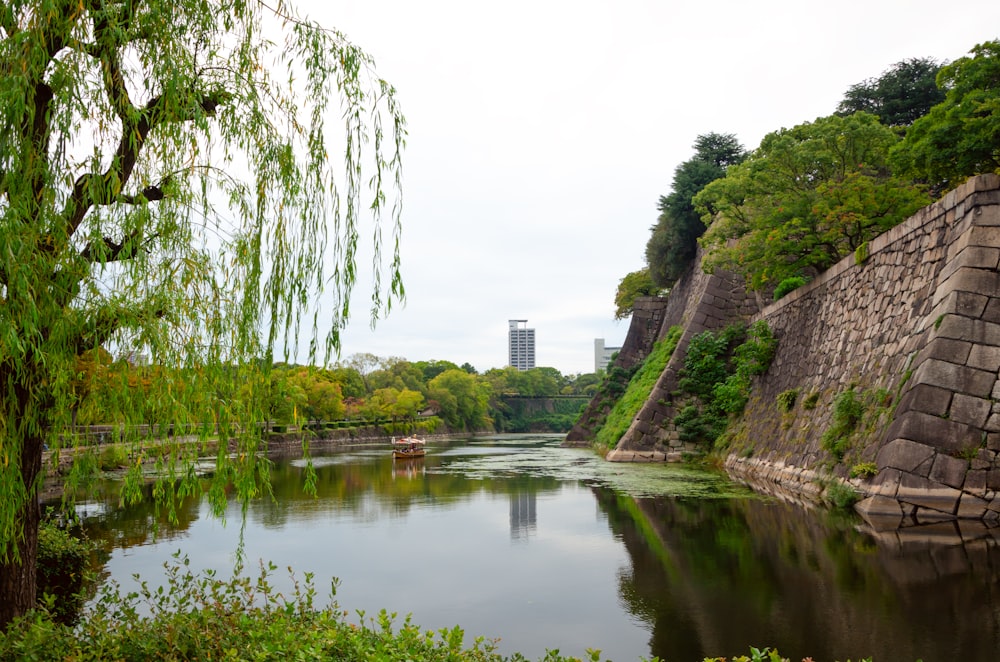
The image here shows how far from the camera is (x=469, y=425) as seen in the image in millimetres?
88812

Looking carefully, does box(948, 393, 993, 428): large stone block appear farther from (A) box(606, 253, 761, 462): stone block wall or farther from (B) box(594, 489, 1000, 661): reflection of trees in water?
(A) box(606, 253, 761, 462): stone block wall

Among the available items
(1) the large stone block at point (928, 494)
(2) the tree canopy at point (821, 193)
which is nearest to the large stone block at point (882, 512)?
(1) the large stone block at point (928, 494)

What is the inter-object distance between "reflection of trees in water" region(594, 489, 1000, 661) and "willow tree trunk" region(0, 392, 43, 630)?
4.97 m

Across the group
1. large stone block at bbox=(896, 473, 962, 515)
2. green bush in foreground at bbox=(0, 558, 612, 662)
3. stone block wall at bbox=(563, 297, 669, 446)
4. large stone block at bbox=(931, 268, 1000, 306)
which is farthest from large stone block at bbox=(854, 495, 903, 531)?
stone block wall at bbox=(563, 297, 669, 446)

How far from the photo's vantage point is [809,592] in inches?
301

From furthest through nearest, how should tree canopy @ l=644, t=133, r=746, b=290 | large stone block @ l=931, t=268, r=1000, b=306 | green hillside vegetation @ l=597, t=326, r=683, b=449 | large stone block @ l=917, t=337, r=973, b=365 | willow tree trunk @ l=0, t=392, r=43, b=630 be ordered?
tree canopy @ l=644, t=133, r=746, b=290 → green hillside vegetation @ l=597, t=326, r=683, b=449 → large stone block @ l=931, t=268, r=1000, b=306 → large stone block @ l=917, t=337, r=973, b=365 → willow tree trunk @ l=0, t=392, r=43, b=630

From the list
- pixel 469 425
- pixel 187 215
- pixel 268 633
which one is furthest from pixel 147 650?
pixel 469 425

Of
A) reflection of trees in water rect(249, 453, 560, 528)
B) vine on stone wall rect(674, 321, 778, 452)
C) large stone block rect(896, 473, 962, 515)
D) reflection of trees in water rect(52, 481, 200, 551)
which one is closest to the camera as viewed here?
large stone block rect(896, 473, 962, 515)

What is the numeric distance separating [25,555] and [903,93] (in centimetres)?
3528

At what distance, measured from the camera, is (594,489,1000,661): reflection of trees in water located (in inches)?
237

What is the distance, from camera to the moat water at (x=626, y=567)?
20.9ft

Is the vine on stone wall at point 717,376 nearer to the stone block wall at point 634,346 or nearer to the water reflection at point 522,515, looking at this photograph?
the water reflection at point 522,515

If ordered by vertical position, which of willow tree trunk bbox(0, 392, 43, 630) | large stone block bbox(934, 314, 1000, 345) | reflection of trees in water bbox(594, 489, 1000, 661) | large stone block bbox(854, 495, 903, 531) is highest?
large stone block bbox(934, 314, 1000, 345)

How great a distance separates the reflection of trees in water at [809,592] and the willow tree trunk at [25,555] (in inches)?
196
